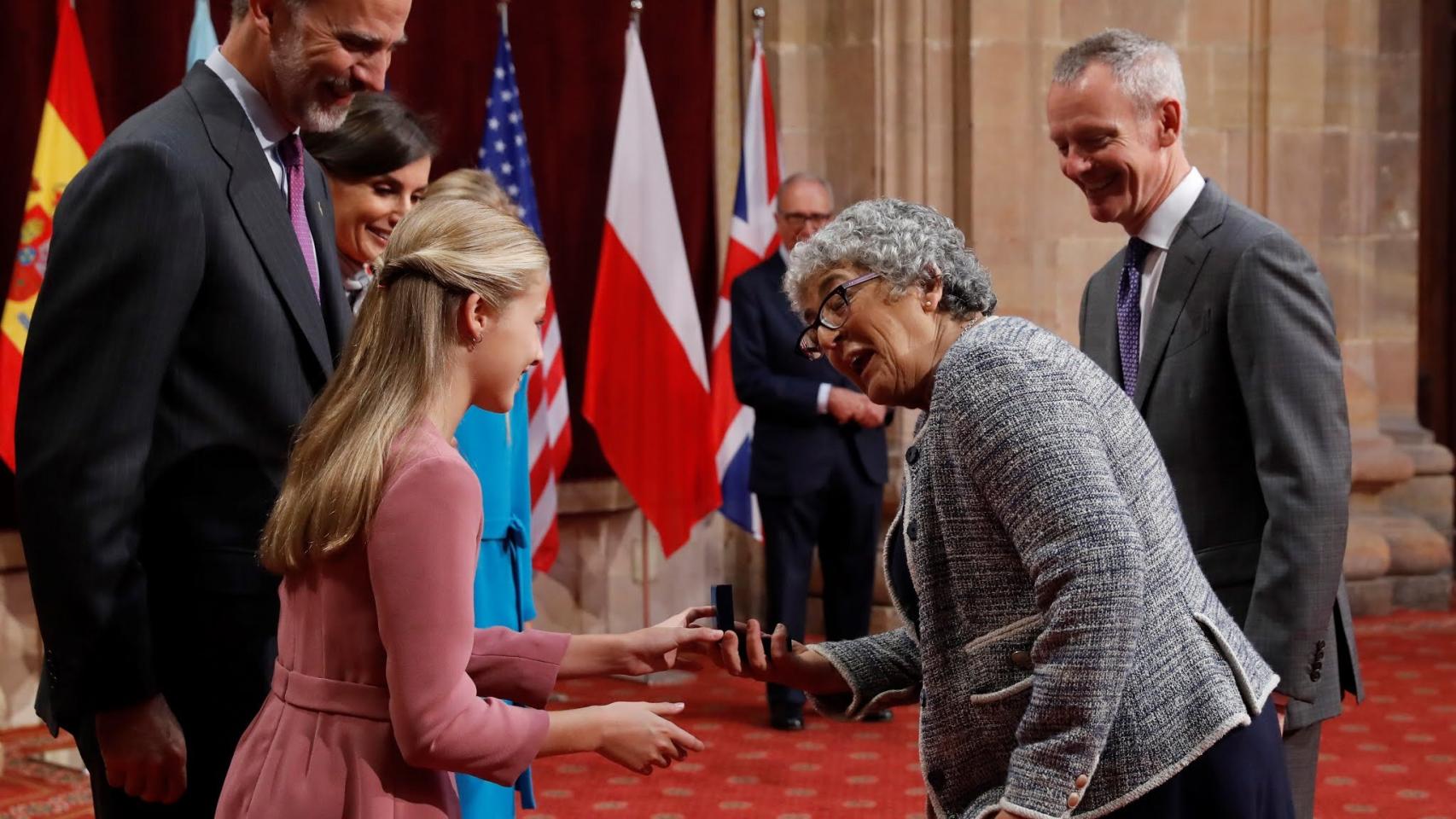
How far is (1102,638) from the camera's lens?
69.9 inches

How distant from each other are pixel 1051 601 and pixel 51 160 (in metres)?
4.33

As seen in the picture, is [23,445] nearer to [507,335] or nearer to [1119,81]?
[507,335]

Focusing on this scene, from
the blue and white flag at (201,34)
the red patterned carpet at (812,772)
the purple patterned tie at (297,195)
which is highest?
the blue and white flag at (201,34)

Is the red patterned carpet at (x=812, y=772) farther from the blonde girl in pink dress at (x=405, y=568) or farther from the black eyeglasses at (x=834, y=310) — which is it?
the blonde girl in pink dress at (x=405, y=568)

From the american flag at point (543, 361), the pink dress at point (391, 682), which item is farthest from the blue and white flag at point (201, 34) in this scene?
the pink dress at point (391, 682)

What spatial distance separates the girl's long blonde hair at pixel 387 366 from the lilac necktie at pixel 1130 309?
4.08 ft

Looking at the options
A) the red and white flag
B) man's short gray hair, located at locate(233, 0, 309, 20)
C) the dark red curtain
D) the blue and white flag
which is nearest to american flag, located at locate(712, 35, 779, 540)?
the red and white flag

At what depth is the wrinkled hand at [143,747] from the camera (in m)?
1.92

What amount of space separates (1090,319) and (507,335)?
1.36m

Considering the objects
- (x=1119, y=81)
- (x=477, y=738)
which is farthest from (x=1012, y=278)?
(x=477, y=738)

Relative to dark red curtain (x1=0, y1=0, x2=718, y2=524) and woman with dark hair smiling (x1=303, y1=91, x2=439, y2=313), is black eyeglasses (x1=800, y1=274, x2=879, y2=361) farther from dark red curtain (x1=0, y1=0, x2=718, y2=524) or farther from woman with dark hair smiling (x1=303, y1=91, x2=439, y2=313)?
dark red curtain (x1=0, y1=0, x2=718, y2=524)

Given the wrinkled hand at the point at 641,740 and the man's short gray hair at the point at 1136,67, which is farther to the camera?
the man's short gray hair at the point at 1136,67

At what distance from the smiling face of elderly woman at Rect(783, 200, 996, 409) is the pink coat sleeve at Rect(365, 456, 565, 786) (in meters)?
0.59

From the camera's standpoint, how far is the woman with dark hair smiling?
10.7 feet
